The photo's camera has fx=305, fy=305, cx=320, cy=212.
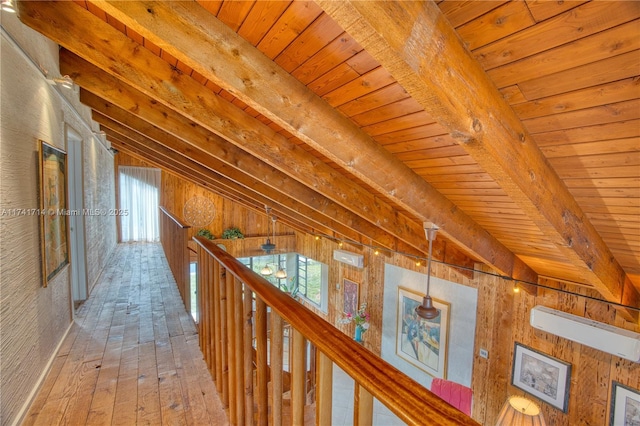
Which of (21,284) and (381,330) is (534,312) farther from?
(21,284)

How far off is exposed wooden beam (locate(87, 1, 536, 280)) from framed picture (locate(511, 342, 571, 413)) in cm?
252

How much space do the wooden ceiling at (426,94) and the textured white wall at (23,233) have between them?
34cm

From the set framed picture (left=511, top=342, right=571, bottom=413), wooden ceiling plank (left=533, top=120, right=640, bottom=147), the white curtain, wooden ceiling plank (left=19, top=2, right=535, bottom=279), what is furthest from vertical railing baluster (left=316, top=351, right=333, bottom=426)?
the white curtain

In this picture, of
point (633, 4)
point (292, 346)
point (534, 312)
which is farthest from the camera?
point (534, 312)

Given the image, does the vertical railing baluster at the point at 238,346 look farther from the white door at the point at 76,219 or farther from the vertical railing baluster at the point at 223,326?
the white door at the point at 76,219

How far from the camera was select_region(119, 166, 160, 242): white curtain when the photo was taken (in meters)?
8.16

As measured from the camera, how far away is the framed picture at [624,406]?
3.34m

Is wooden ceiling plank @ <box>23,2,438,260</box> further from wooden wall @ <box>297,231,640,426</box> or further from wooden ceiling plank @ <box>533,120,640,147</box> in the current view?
wooden wall @ <box>297,231,640,426</box>

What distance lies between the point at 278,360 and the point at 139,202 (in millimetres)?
8752

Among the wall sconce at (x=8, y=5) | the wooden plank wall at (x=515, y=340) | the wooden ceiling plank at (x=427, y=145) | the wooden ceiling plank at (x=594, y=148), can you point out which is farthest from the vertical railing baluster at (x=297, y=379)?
the wooden plank wall at (x=515, y=340)

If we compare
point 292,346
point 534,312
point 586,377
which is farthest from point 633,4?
point 586,377

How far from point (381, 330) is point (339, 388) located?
5.32ft

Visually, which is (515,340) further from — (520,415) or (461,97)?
(461,97)

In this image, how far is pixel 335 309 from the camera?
26.5 feet
